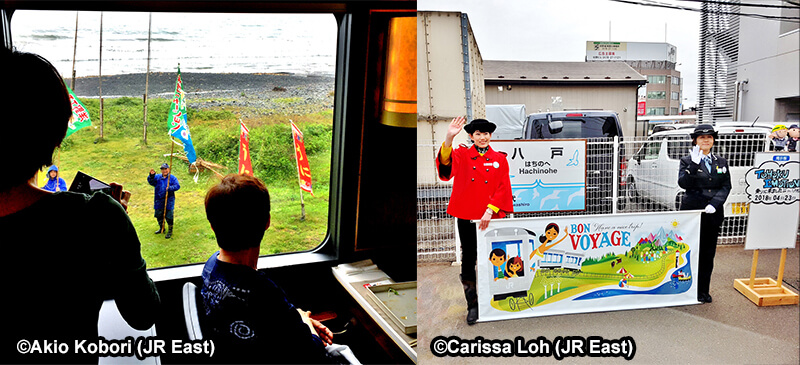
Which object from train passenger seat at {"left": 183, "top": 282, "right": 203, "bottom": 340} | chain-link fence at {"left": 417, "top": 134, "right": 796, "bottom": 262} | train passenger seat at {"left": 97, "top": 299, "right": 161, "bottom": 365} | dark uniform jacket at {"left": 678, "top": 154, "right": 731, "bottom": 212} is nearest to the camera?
train passenger seat at {"left": 183, "top": 282, "right": 203, "bottom": 340}

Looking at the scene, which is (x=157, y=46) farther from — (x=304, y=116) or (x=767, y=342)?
(x=767, y=342)

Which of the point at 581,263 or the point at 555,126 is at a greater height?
the point at 555,126

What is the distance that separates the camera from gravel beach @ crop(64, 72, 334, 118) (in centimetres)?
233

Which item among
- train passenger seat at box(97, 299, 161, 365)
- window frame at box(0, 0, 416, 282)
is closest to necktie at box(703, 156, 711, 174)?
window frame at box(0, 0, 416, 282)

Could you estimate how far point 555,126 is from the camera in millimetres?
2281

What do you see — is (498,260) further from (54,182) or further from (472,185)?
(54,182)

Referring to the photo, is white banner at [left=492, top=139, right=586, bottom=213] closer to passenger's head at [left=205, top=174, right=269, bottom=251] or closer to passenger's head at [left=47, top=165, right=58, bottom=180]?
passenger's head at [left=205, top=174, right=269, bottom=251]

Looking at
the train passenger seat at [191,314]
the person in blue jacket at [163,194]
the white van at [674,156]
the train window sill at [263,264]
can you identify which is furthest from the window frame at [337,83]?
the white van at [674,156]

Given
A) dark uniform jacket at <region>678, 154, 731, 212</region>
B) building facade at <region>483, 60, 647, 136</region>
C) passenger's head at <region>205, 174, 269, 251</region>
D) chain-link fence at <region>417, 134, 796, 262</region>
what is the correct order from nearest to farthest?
passenger's head at <region>205, 174, 269, 251</region> < building facade at <region>483, 60, 647, 136</region> < chain-link fence at <region>417, 134, 796, 262</region> < dark uniform jacket at <region>678, 154, 731, 212</region>

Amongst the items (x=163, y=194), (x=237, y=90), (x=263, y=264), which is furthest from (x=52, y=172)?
(x=263, y=264)

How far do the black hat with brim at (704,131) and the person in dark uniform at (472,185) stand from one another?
943 millimetres

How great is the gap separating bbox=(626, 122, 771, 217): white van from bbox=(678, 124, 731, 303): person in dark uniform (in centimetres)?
3

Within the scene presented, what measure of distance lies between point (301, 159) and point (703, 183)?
200cm

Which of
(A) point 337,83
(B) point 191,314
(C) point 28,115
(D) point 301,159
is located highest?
(A) point 337,83
